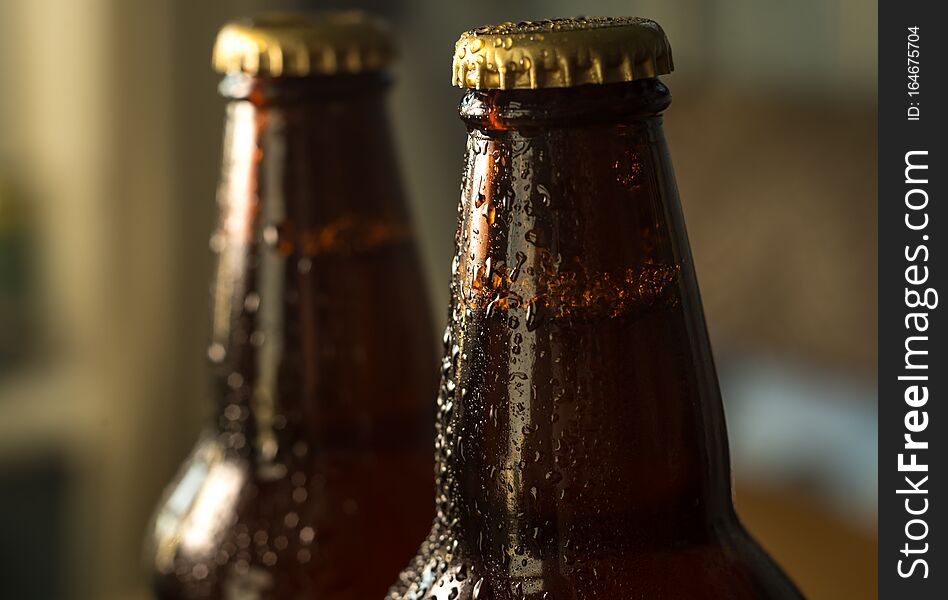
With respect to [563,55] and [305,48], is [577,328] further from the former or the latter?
[305,48]

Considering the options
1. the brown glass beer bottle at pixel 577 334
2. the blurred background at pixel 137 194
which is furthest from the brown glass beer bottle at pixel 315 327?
the blurred background at pixel 137 194

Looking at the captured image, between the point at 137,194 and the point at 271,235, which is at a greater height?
the point at 271,235

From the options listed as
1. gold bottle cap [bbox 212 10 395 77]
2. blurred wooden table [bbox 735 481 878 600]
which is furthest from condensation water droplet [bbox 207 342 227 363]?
blurred wooden table [bbox 735 481 878 600]

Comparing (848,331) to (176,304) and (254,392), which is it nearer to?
(254,392)

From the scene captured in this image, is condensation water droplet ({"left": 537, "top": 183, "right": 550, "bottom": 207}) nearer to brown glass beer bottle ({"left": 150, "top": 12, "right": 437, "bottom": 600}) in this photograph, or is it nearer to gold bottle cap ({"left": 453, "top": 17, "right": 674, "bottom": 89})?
gold bottle cap ({"left": 453, "top": 17, "right": 674, "bottom": 89})

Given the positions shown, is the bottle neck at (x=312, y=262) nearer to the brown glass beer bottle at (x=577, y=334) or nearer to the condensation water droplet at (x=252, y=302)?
the condensation water droplet at (x=252, y=302)

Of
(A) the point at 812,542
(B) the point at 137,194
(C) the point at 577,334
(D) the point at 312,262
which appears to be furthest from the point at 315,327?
(B) the point at 137,194
